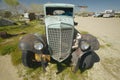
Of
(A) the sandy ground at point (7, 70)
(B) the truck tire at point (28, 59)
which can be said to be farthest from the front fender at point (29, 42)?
(A) the sandy ground at point (7, 70)

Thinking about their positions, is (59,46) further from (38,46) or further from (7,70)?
(7,70)

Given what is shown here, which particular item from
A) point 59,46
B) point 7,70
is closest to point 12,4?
point 7,70

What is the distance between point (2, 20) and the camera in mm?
31484

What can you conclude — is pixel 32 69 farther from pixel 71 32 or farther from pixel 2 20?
pixel 2 20

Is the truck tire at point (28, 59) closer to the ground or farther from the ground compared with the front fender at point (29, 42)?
closer to the ground

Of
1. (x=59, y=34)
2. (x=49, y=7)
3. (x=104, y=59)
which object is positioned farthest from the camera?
(x=104, y=59)

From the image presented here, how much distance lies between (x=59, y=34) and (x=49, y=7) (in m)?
2.44

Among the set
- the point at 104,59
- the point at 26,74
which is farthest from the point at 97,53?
the point at 26,74

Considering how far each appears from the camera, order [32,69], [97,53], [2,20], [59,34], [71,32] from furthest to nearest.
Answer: [2,20] → [97,53] → [32,69] → [71,32] → [59,34]

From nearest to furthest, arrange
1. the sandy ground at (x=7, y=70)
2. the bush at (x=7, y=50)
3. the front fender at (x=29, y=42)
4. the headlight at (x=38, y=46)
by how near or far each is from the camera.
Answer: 1. the headlight at (x=38, y=46)
2. the front fender at (x=29, y=42)
3. the sandy ground at (x=7, y=70)
4. the bush at (x=7, y=50)

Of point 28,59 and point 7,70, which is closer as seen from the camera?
point 28,59

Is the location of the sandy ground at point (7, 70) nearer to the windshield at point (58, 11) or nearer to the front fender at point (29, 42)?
the front fender at point (29, 42)

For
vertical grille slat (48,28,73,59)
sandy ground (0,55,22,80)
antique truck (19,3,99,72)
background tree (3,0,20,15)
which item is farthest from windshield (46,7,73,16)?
background tree (3,0,20,15)

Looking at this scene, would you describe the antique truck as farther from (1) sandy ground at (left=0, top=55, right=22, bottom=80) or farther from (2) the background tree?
(2) the background tree
